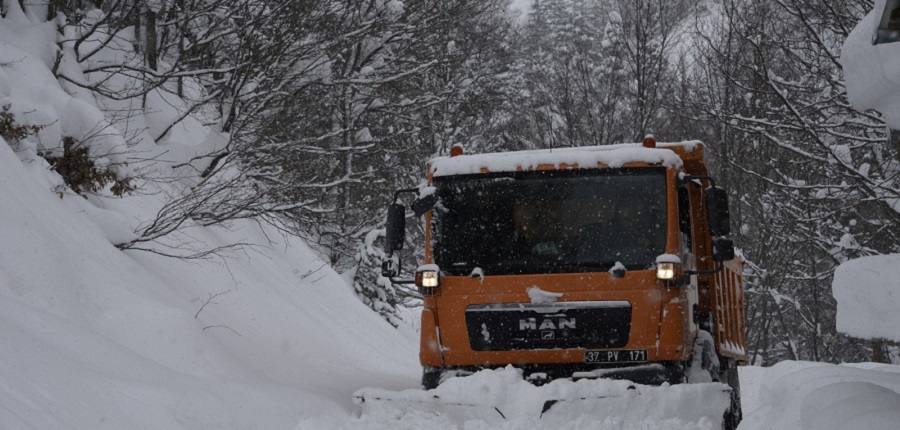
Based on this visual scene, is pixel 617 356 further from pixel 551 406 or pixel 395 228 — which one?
pixel 395 228

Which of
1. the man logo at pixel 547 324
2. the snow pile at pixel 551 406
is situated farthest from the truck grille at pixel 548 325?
the snow pile at pixel 551 406

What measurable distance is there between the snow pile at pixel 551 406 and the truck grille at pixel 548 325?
0.57 m

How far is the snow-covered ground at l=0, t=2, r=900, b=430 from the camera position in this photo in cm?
530

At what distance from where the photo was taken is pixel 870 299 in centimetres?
712

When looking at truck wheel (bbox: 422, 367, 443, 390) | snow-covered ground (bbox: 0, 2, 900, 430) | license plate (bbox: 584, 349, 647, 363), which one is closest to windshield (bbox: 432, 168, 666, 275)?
license plate (bbox: 584, 349, 647, 363)

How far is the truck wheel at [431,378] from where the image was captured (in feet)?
23.6

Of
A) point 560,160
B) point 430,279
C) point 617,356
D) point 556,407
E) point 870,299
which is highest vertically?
point 560,160

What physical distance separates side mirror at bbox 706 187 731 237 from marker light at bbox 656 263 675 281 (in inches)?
16.5

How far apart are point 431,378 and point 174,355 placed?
2.27 m

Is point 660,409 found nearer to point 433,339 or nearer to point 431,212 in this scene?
point 433,339

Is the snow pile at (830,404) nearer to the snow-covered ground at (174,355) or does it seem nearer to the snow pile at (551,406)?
the snow-covered ground at (174,355)

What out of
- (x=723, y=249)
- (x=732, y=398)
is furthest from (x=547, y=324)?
(x=732, y=398)

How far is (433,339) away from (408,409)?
2.80 ft

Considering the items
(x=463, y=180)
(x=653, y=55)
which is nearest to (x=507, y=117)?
(x=653, y=55)
